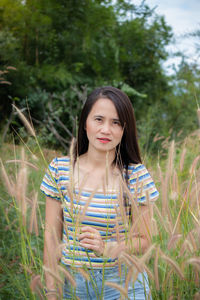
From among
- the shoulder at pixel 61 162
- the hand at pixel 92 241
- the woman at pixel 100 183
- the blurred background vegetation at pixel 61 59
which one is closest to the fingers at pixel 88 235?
the hand at pixel 92 241

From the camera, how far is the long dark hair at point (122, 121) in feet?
6.29

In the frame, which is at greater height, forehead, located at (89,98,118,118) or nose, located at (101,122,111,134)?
forehead, located at (89,98,118,118)

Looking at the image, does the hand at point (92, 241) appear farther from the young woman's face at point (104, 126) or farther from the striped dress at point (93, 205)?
the young woman's face at point (104, 126)

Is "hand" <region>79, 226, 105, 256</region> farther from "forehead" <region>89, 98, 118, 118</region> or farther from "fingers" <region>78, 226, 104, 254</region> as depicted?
"forehead" <region>89, 98, 118, 118</region>

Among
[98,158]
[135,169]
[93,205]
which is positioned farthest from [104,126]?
[93,205]

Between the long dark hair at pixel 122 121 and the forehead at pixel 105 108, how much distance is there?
19 mm

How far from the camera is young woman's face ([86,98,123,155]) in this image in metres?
1.86

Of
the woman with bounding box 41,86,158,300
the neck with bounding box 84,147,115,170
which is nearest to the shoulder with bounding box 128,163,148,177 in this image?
the woman with bounding box 41,86,158,300

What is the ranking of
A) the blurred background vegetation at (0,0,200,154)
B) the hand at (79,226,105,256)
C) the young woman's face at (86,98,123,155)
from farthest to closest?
the blurred background vegetation at (0,0,200,154), the young woman's face at (86,98,123,155), the hand at (79,226,105,256)

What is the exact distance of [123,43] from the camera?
7523mm

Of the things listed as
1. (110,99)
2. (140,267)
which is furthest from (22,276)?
(140,267)

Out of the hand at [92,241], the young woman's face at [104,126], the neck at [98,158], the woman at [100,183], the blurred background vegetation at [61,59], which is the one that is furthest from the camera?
the blurred background vegetation at [61,59]

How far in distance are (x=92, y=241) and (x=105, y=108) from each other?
0.81 meters

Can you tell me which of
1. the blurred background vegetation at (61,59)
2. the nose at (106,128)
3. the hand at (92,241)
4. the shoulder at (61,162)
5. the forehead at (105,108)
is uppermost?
the blurred background vegetation at (61,59)
